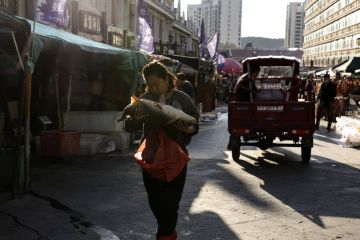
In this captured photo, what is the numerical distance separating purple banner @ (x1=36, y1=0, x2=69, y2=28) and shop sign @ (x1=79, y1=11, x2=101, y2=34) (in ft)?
10.8

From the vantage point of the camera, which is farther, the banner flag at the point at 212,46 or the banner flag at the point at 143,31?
the banner flag at the point at 212,46

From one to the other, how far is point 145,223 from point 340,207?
2783 mm

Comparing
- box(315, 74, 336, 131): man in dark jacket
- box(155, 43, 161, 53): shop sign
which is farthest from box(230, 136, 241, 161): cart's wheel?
box(155, 43, 161, 53): shop sign

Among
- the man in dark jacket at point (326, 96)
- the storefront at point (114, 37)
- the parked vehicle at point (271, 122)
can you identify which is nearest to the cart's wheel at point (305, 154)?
the parked vehicle at point (271, 122)

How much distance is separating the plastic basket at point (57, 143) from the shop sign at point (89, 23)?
8409 mm

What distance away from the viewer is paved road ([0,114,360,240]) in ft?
18.5

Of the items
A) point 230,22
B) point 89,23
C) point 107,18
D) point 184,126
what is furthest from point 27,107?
point 230,22

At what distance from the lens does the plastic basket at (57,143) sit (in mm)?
10258

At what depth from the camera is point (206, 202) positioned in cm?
700

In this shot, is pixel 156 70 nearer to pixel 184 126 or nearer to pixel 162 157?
pixel 184 126

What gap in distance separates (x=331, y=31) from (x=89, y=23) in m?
84.0

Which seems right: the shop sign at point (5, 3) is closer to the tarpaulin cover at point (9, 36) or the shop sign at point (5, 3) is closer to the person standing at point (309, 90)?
the tarpaulin cover at point (9, 36)

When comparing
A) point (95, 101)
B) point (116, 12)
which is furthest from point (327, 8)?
point (95, 101)

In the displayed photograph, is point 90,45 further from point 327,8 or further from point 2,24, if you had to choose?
point 327,8
